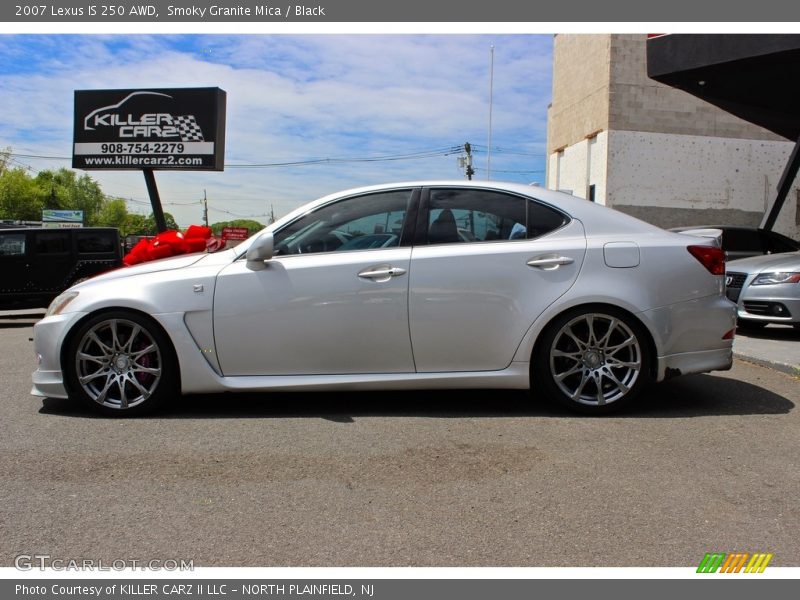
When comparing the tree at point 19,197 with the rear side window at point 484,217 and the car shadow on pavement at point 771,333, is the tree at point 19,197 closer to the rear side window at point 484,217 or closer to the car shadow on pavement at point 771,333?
the car shadow on pavement at point 771,333

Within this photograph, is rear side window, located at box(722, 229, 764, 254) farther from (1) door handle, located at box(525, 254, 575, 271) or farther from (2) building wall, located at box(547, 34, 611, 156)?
(2) building wall, located at box(547, 34, 611, 156)

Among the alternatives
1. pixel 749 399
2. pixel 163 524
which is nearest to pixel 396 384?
pixel 163 524

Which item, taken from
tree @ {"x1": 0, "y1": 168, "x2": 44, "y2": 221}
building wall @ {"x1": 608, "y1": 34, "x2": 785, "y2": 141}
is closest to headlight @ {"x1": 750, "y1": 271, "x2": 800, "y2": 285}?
building wall @ {"x1": 608, "y1": 34, "x2": 785, "y2": 141}

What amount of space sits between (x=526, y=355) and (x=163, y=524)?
2.53 meters

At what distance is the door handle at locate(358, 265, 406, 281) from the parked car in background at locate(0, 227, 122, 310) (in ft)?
32.8

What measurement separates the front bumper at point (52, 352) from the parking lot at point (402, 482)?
199mm

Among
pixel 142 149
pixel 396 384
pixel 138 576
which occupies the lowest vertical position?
pixel 138 576

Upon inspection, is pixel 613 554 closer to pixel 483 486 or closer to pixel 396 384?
pixel 483 486

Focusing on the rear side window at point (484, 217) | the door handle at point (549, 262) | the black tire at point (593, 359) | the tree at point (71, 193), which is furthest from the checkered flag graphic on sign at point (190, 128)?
the tree at point (71, 193)

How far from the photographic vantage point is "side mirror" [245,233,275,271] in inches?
177

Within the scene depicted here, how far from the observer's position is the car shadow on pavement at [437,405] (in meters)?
4.71

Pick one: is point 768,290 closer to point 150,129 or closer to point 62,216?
point 150,129

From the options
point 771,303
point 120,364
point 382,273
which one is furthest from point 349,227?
point 771,303

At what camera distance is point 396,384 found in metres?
4.59
